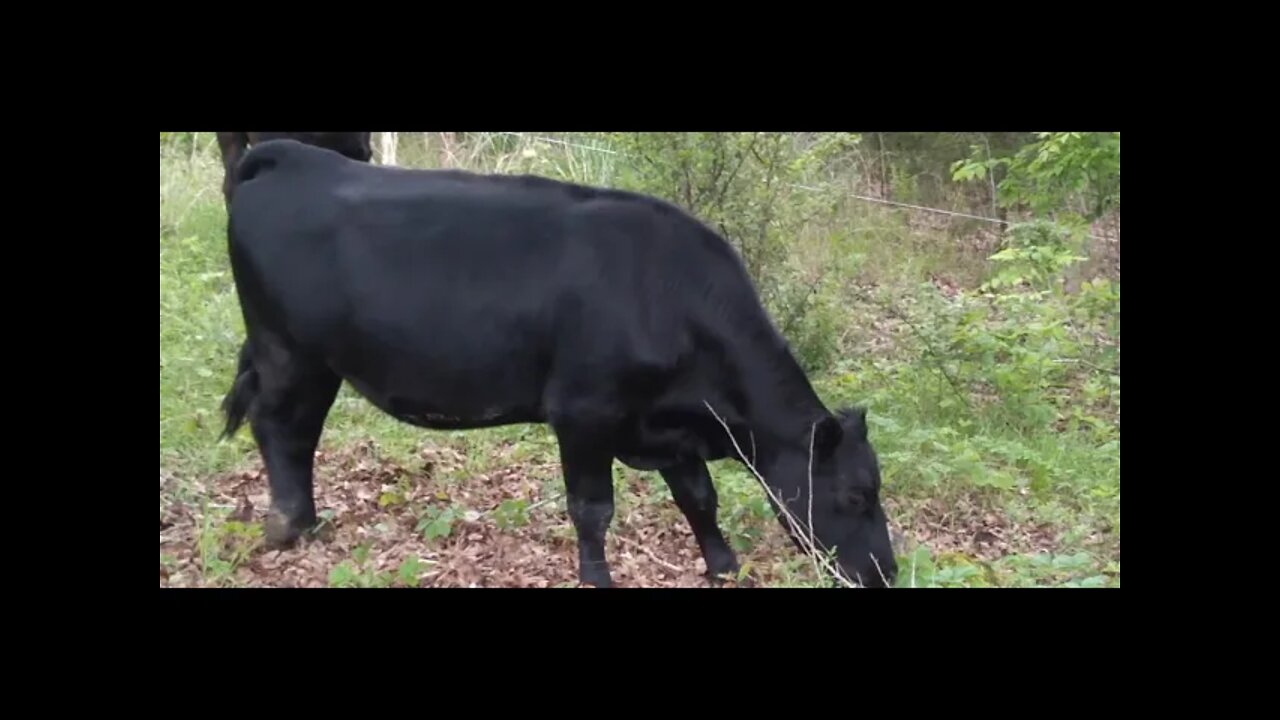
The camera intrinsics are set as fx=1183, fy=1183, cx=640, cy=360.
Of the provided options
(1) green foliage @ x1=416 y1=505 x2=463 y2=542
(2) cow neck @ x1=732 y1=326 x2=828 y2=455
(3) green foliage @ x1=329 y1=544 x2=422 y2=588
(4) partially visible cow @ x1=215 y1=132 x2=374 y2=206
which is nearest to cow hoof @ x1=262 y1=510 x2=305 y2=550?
(3) green foliage @ x1=329 y1=544 x2=422 y2=588

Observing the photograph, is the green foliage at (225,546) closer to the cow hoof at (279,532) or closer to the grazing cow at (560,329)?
the cow hoof at (279,532)

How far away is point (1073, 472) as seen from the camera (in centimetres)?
830

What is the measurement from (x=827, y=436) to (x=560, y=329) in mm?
1410

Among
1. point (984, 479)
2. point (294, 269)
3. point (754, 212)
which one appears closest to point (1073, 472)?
point (984, 479)

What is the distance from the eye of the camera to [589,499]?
19.2 ft

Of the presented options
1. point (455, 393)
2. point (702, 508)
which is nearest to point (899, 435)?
point (702, 508)

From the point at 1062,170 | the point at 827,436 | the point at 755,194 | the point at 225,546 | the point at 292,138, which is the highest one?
the point at 292,138

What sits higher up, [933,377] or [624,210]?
[624,210]

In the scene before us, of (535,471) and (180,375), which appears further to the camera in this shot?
(180,375)

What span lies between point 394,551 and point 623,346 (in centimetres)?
200

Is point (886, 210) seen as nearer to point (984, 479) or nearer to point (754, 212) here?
point (754, 212)

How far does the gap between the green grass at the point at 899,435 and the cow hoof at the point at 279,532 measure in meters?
0.15

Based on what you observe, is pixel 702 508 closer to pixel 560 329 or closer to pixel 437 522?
pixel 560 329

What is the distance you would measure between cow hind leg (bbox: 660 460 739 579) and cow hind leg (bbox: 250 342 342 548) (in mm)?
1893
